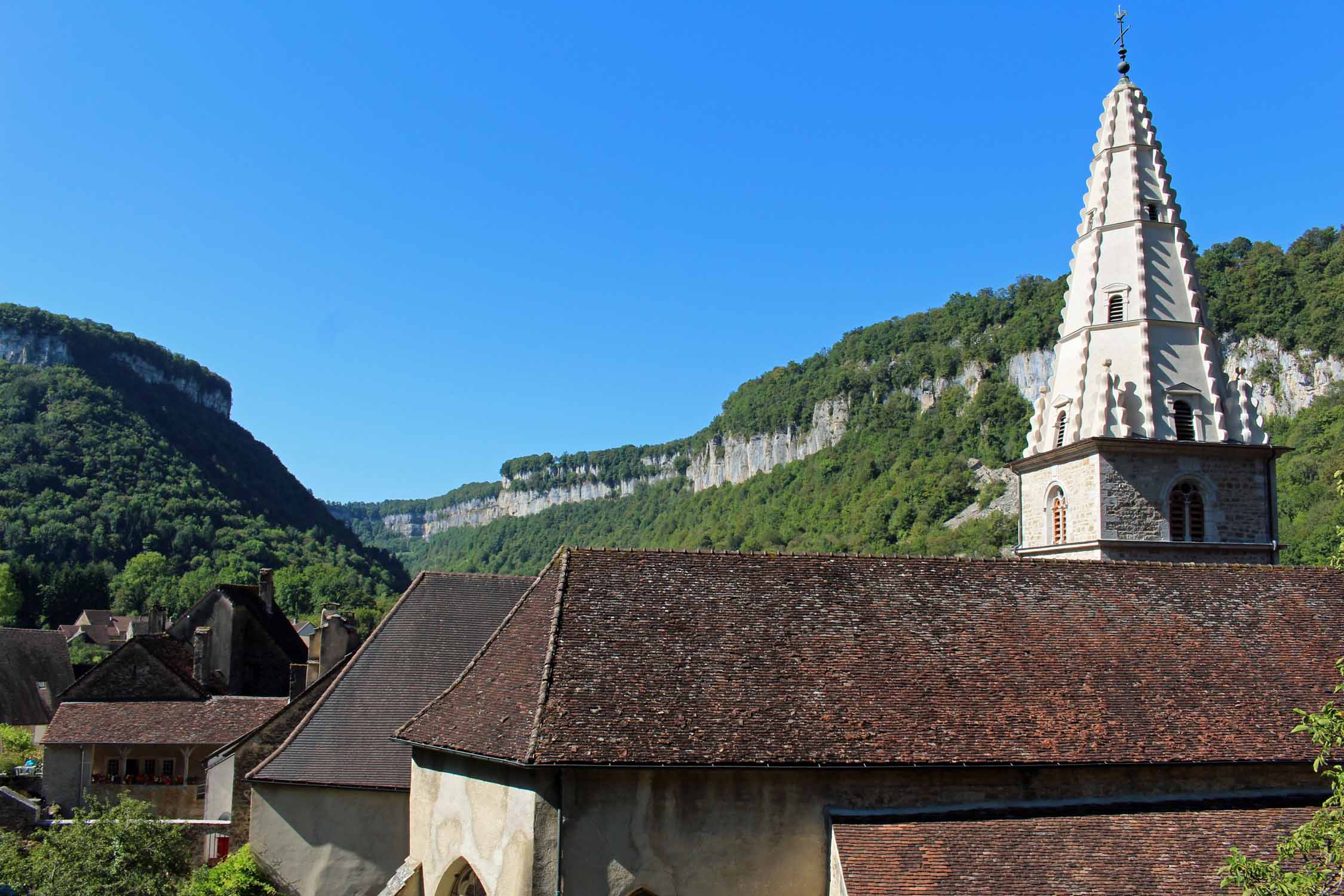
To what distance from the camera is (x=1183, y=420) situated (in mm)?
25281

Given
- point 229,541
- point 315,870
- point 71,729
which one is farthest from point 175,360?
point 315,870

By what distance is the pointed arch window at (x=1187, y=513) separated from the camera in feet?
81.3

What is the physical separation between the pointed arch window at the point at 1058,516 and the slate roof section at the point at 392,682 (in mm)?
12408

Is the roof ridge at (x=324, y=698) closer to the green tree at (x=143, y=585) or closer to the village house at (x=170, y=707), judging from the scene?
the village house at (x=170, y=707)

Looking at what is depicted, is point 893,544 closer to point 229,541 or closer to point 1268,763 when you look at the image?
point 229,541

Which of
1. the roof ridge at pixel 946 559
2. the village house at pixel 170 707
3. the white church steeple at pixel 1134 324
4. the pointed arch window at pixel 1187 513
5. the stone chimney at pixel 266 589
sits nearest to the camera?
the roof ridge at pixel 946 559

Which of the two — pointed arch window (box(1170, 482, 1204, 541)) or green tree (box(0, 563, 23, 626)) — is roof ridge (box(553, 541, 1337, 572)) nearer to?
pointed arch window (box(1170, 482, 1204, 541))

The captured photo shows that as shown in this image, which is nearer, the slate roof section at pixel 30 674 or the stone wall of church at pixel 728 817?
the stone wall of church at pixel 728 817

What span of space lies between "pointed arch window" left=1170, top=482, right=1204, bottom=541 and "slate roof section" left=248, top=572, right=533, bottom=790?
47.2 ft

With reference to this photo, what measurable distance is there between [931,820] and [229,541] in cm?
12931

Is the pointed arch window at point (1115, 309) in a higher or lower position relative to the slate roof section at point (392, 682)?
higher

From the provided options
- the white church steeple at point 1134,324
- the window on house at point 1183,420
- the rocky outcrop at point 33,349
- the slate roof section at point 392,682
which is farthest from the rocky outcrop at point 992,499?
the rocky outcrop at point 33,349

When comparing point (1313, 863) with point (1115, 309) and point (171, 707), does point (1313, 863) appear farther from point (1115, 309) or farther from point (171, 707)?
point (171, 707)

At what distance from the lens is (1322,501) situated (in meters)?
66.6
